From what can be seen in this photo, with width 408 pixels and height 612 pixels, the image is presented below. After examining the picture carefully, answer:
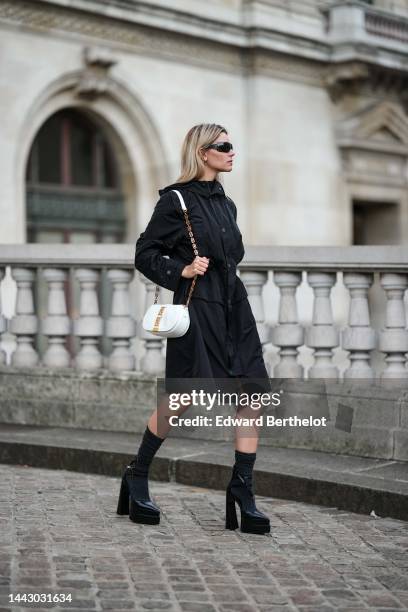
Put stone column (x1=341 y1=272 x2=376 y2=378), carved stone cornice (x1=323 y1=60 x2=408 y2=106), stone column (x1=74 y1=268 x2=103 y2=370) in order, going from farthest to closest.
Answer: carved stone cornice (x1=323 y1=60 x2=408 y2=106), stone column (x1=74 y1=268 x2=103 y2=370), stone column (x1=341 y1=272 x2=376 y2=378)

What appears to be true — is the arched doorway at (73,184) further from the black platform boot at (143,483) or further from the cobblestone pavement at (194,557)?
the black platform boot at (143,483)

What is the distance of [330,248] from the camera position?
23.4 feet

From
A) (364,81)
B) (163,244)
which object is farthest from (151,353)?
(364,81)

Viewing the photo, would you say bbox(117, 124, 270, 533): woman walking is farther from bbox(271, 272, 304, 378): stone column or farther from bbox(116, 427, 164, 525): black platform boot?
bbox(271, 272, 304, 378): stone column

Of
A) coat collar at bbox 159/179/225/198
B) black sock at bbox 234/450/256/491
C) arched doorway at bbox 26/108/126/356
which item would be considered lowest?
black sock at bbox 234/450/256/491

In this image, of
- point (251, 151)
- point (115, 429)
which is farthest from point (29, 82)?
point (115, 429)

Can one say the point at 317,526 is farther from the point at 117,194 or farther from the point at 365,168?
the point at 365,168

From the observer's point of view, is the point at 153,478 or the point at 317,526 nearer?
the point at 317,526

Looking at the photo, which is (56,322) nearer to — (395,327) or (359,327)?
(359,327)

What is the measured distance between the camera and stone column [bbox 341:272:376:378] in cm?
712

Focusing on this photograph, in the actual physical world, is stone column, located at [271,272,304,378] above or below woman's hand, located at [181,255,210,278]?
below

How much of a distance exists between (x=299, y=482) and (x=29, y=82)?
11.3 metres

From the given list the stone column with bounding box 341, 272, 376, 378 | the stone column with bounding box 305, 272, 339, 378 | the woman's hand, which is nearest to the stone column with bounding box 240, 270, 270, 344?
the stone column with bounding box 305, 272, 339, 378

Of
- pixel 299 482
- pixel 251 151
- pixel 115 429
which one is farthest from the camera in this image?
pixel 251 151
